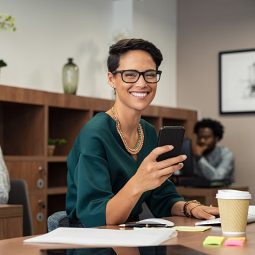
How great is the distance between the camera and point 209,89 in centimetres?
765

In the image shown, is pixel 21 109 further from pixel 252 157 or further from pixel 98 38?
pixel 252 157

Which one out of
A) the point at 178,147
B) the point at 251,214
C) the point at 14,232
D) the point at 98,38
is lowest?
the point at 14,232

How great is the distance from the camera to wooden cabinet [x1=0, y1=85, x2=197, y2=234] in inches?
201

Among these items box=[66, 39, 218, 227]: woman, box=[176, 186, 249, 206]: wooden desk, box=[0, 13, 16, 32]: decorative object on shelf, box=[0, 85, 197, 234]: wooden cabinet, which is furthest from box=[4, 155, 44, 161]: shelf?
box=[66, 39, 218, 227]: woman

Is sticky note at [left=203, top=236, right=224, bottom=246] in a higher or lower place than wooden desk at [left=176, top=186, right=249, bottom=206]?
higher

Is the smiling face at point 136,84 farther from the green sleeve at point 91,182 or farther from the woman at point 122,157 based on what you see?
the green sleeve at point 91,182

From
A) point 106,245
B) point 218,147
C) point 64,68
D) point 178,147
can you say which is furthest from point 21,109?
point 106,245

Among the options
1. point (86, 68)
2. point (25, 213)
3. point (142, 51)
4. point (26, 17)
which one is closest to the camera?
point (142, 51)

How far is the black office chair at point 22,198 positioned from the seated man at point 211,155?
127 inches

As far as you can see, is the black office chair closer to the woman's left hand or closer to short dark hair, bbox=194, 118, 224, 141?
the woman's left hand

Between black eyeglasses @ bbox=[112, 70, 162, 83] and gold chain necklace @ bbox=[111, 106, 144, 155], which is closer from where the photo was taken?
black eyeglasses @ bbox=[112, 70, 162, 83]

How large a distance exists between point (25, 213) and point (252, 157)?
4.09m

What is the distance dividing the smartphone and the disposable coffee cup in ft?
0.67

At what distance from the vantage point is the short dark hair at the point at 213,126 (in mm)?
7051
